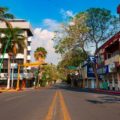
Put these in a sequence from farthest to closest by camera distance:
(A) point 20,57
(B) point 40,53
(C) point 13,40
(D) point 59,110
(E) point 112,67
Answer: (B) point 40,53 → (A) point 20,57 → (C) point 13,40 → (E) point 112,67 → (D) point 59,110

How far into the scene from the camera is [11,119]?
1406 cm

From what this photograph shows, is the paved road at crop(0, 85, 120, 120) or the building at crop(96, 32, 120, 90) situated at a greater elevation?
the building at crop(96, 32, 120, 90)

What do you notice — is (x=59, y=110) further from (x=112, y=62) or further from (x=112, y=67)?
(x=112, y=62)

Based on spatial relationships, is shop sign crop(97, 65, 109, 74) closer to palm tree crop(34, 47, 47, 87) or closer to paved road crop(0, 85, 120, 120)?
palm tree crop(34, 47, 47, 87)

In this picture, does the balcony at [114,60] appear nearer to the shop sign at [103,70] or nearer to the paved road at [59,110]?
the shop sign at [103,70]

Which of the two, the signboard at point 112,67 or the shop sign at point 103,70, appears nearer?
the signboard at point 112,67

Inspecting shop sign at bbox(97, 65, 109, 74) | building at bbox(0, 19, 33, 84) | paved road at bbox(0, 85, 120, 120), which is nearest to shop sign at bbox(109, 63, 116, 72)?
shop sign at bbox(97, 65, 109, 74)

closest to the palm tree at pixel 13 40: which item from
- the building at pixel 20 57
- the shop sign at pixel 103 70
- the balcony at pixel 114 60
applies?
the shop sign at pixel 103 70

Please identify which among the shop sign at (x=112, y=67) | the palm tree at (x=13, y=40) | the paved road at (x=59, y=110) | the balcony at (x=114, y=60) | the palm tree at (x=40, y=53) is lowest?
the paved road at (x=59, y=110)

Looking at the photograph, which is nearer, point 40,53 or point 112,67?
point 112,67

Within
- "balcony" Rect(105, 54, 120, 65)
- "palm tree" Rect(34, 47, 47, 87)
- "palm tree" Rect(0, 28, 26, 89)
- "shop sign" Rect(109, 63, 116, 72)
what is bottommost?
"shop sign" Rect(109, 63, 116, 72)

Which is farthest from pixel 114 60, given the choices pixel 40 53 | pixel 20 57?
pixel 40 53

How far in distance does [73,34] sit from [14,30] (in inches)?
559

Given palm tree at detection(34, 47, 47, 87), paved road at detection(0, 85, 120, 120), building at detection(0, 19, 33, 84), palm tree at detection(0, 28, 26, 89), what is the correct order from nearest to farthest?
paved road at detection(0, 85, 120, 120)
palm tree at detection(0, 28, 26, 89)
building at detection(0, 19, 33, 84)
palm tree at detection(34, 47, 47, 87)
